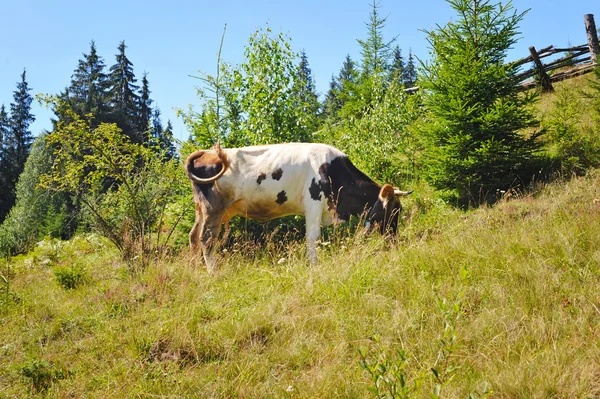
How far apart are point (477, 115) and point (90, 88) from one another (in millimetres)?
43591

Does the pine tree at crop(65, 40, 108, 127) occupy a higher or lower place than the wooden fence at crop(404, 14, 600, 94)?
higher

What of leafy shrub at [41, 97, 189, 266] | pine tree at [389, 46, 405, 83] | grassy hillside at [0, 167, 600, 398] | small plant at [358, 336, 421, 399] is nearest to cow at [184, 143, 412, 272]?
leafy shrub at [41, 97, 189, 266]

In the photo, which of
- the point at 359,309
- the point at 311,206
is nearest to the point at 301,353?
the point at 359,309

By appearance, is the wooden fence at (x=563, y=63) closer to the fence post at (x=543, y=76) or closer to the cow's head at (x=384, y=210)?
the fence post at (x=543, y=76)

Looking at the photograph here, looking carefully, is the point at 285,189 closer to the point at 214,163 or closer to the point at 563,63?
the point at 214,163

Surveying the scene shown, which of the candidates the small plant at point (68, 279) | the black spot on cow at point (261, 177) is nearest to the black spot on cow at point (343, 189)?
the black spot on cow at point (261, 177)

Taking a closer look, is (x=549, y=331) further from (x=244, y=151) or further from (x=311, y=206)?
(x=244, y=151)

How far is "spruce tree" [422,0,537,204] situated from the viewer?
905 centimetres

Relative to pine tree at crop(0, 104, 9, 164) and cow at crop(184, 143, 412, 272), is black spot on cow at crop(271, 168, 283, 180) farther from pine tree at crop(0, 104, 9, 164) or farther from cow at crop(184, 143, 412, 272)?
pine tree at crop(0, 104, 9, 164)

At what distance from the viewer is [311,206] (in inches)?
280

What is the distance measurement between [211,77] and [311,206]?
13.0 feet

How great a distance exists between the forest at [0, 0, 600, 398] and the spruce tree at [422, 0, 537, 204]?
0.04m

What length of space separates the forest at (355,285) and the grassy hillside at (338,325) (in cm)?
2

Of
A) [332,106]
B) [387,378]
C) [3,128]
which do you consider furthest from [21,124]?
[387,378]
